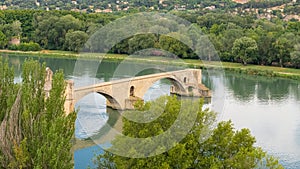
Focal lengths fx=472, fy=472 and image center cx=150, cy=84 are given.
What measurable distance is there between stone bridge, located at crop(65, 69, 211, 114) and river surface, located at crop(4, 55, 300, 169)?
2.59ft

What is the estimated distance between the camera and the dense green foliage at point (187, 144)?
10805mm

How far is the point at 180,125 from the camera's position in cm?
1141

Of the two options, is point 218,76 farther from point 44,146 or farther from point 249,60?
point 44,146

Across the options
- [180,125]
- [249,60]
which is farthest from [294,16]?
[180,125]

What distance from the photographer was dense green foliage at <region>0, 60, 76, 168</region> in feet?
30.4

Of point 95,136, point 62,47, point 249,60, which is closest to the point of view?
point 95,136

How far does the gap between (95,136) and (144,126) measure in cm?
795

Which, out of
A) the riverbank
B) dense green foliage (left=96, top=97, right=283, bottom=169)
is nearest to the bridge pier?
dense green foliage (left=96, top=97, right=283, bottom=169)

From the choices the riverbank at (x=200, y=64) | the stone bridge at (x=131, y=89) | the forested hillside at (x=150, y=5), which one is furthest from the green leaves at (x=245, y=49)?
the forested hillside at (x=150, y=5)

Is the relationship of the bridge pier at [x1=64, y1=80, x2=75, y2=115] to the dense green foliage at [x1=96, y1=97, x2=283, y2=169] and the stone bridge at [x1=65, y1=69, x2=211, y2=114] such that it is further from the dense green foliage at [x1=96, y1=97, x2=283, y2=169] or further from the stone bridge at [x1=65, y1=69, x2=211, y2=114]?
the dense green foliage at [x1=96, y1=97, x2=283, y2=169]

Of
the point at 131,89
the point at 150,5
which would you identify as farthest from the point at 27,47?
the point at 150,5

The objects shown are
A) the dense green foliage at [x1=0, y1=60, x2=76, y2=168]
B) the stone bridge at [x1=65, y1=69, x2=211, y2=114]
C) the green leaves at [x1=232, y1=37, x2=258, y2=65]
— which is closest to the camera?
the dense green foliage at [x1=0, y1=60, x2=76, y2=168]

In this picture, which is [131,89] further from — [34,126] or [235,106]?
[34,126]

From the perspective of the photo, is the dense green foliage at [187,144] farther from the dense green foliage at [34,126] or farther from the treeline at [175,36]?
the treeline at [175,36]
